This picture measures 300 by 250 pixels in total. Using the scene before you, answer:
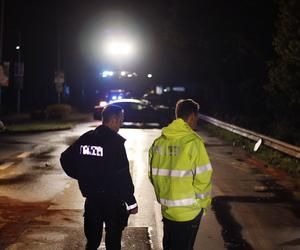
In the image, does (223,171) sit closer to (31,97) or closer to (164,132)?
(164,132)

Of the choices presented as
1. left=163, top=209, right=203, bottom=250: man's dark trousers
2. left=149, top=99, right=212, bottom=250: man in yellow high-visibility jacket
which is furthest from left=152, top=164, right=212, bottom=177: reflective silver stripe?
left=163, top=209, right=203, bottom=250: man's dark trousers

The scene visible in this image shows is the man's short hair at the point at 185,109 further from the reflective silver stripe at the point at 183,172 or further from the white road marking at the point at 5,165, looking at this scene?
the white road marking at the point at 5,165

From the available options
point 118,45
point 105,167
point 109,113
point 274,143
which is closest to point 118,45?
point 118,45

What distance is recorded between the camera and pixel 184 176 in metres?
4.52

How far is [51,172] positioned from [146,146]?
671cm

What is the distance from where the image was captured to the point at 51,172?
43.9 ft

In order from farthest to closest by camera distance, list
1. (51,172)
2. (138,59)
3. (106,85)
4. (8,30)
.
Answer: (106,85)
(138,59)
(8,30)
(51,172)

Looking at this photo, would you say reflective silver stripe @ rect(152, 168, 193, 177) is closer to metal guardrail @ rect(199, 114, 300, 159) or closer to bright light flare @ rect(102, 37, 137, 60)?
metal guardrail @ rect(199, 114, 300, 159)

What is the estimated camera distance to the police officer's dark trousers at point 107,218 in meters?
5.15

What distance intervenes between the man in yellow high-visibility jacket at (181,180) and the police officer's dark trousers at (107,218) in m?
0.58

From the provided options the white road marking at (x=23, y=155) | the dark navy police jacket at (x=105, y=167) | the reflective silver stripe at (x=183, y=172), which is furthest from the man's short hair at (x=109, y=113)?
the white road marking at (x=23, y=155)

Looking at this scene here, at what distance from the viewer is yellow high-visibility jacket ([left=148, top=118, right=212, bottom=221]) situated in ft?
14.8

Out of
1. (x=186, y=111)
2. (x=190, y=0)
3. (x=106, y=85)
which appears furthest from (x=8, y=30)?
(x=186, y=111)

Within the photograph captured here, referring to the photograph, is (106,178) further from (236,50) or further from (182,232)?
(236,50)
